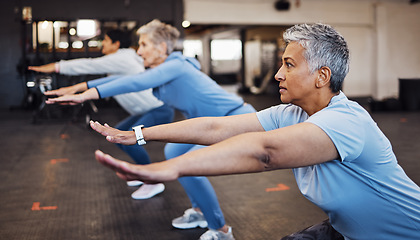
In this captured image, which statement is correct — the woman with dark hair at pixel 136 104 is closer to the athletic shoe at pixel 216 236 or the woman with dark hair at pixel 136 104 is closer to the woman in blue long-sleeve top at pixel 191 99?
the woman in blue long-sleeve top at pixel 191 99

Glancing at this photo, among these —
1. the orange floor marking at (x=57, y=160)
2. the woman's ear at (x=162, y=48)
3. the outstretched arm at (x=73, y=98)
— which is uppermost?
the woman's ear at (x=162, y=48)

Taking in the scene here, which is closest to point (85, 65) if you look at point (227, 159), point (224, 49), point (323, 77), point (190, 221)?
point (190, 221)

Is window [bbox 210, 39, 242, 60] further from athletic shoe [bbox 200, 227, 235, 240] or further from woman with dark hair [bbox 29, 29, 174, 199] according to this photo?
athletic shoe [bbox 200, 227, 235, 240]

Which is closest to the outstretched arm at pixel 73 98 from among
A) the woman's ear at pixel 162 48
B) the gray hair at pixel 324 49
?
the woman's ear at pixel 162 48

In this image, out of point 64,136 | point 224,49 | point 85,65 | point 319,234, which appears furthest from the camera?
point 224,49

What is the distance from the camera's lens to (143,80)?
2.11 meters

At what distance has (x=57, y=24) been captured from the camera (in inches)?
408

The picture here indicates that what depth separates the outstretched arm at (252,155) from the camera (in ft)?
2.93

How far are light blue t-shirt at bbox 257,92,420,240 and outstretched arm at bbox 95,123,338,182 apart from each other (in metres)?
0.07

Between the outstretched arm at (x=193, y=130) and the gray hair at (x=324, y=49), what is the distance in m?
0.35

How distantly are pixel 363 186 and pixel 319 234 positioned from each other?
30 cm

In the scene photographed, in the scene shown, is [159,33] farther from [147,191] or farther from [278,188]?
[278,188]

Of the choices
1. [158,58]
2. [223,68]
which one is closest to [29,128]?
[158,58]

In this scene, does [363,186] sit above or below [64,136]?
above
